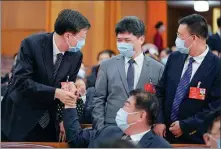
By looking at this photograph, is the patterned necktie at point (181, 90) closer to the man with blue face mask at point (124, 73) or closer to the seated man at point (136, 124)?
the man with blue face mask at point (124, 73)

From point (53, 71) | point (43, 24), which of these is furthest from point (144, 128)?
point (43, 24)

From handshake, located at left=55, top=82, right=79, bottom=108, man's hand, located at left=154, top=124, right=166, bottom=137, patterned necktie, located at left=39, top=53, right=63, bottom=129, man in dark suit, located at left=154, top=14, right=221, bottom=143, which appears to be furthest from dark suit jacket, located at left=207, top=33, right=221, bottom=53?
handshake, located at left=55, top=82, right=79, bottom=108

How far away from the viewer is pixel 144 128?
342 cm

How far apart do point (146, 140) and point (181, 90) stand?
29.4 inches

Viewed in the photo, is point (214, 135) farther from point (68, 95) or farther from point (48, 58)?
point (48, 58)

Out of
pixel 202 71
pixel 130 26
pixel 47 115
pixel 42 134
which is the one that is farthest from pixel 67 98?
pixel 202 71

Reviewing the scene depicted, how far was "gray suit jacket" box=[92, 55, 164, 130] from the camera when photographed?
3928mm

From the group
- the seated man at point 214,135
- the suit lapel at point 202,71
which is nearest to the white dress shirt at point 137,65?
the suit lapel at point 202,71

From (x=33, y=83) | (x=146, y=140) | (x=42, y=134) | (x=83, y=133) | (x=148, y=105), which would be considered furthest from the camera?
(x=42, y=134)

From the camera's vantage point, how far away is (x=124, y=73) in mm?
3998

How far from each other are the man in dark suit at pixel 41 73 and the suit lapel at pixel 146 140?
2.67 ft

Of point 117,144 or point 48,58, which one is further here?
point 48,58

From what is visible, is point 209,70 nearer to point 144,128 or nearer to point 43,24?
point 144,128

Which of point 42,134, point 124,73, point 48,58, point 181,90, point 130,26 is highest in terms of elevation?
point 130,26
